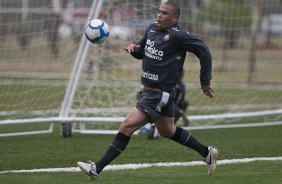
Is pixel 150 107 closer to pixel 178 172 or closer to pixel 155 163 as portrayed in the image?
pixel 178 172

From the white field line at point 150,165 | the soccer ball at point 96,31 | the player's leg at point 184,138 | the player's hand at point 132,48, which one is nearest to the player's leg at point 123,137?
the player's leg at point 184,138

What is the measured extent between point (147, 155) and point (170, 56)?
2401mm

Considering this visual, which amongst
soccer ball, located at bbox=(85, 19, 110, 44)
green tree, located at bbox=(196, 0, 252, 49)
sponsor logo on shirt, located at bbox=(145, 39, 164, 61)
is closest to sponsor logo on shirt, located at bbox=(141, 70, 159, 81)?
sponsor logo on shirt, located at bbox=(145, 39, 164, 61)

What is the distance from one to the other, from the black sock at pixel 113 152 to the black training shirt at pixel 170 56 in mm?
681

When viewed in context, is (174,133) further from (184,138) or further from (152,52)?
(152,52)

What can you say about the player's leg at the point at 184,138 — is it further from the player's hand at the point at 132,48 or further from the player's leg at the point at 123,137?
the player's hand at the point at 132,48

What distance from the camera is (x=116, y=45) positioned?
12.7 m

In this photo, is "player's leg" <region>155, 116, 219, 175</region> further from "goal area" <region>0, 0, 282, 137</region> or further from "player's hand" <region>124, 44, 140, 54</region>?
"goal area" <region>0, 0, 282, 137</region>

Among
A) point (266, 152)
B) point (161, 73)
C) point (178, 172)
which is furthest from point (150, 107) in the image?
point (266, 152)

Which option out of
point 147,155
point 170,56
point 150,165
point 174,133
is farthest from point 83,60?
point 170,56

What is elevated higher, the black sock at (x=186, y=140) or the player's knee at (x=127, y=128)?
the player's knee at (x=127, y=128)

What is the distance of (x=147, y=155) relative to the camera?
34.0ft

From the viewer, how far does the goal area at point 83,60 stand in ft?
40.1

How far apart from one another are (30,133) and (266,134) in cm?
407
